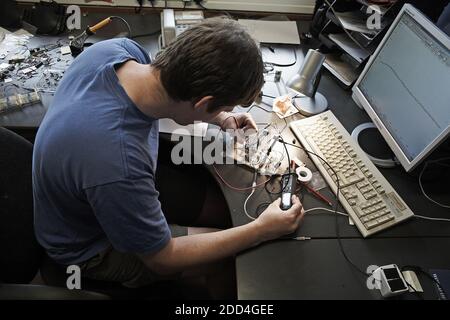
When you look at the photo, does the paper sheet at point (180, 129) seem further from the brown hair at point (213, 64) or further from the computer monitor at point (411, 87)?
the computer monitor at point (411, 87)

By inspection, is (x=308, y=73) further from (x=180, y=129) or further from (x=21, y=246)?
(x=21, y=246)

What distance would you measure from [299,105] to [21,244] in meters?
1.03

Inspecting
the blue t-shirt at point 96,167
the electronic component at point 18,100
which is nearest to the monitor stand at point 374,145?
the blue t-shirt at point 96,167

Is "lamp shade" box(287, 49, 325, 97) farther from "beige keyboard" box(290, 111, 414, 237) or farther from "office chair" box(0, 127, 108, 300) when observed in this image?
"office chair" box(0, 127, 108, 300)

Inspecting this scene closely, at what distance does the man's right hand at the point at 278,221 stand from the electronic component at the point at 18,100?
93 centimetres

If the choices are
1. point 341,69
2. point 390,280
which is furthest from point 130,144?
point 341,69

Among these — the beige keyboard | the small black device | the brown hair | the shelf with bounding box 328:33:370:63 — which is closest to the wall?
the shelf with bounding box 328:33:370:63

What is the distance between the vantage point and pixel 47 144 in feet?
2.48

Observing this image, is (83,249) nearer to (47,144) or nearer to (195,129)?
(47,144)

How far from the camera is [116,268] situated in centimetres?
99

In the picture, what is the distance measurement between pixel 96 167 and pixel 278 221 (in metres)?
0.49

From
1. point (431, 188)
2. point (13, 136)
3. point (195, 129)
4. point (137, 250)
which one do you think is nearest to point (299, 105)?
point (195, 129)

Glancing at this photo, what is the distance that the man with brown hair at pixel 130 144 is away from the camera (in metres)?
0.74
